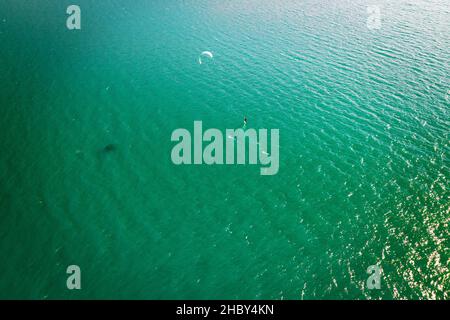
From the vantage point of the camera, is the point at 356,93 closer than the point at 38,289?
No

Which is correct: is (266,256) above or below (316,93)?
below

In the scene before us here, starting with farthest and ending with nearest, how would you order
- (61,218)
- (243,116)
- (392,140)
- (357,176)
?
1. (243,116)
2. (392,140)
3. (357,176)
4. (61,218)

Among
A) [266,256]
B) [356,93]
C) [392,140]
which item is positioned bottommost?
[266,256]
